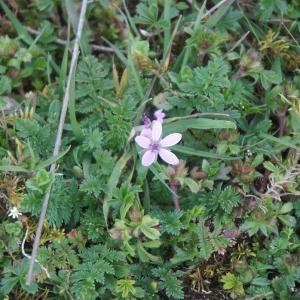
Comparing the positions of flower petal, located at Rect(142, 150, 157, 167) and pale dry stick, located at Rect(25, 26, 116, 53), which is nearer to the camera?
flower petal, located at Rect(142, 150, 157, 167)

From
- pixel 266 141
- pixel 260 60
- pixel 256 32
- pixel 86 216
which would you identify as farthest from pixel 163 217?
pixel 256 32

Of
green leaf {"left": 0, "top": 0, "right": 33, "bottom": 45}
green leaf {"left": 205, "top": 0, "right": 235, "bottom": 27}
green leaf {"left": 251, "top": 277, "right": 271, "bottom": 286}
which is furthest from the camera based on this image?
green leaf {"left": 0, "top": 0, "right": 33, "bottom": 45}

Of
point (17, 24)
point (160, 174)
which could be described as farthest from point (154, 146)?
point (17, 24)

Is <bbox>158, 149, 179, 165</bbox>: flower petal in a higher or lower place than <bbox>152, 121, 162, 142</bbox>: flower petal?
lower

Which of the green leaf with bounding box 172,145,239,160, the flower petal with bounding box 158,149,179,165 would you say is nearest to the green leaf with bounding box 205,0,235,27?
the green leaf with bounding box 172,145,239,160

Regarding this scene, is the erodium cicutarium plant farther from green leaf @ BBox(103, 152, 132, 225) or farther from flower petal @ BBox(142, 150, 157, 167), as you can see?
green leaf @ BBox(103, 152, 132, 225)

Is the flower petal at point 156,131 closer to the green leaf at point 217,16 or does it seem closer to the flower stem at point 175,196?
the flower stem at point 175,196

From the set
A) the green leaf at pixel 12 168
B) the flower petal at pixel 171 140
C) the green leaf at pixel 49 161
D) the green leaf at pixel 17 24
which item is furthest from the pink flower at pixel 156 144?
the green leaf at pixel 17 24
